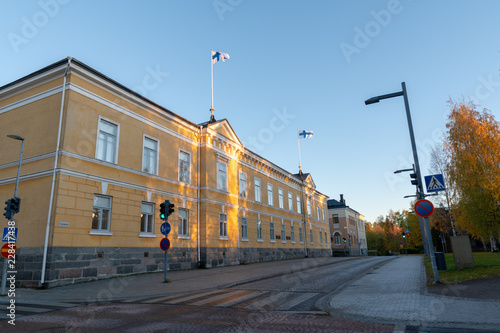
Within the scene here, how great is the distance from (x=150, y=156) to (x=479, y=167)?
65.2 feet

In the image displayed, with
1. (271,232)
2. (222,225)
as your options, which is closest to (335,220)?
(271,232)

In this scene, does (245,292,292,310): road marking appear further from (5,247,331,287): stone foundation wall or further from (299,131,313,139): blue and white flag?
(299,131,313,139): blue and white flag

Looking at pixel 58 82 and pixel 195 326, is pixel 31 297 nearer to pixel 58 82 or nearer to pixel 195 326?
pixel 195 326

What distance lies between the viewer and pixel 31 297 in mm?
10984

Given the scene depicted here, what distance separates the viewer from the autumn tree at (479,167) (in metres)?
18.0

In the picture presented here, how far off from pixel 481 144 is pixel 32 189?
2468cm

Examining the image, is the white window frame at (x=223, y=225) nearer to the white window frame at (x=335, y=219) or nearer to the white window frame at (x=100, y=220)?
the white window frame at (x=100, y=220)

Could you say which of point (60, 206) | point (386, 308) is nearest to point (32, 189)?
point (60, 206)

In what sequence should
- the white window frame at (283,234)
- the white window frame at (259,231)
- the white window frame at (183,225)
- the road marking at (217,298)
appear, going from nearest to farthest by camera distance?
the road marking at (217,298) < the white window frame at (183,225) < the white window frame at (259,231) < the white window frame at (283,234)

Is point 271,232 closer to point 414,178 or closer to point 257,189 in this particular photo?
point 257,189

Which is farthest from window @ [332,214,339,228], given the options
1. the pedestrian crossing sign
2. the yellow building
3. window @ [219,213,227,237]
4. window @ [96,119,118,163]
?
the pedestrian crossing sign

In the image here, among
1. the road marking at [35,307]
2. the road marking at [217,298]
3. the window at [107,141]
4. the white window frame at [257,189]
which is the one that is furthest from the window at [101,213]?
the white window frame at [257,189]

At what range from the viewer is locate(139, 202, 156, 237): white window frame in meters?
18.2

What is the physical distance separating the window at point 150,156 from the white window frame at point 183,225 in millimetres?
3566
